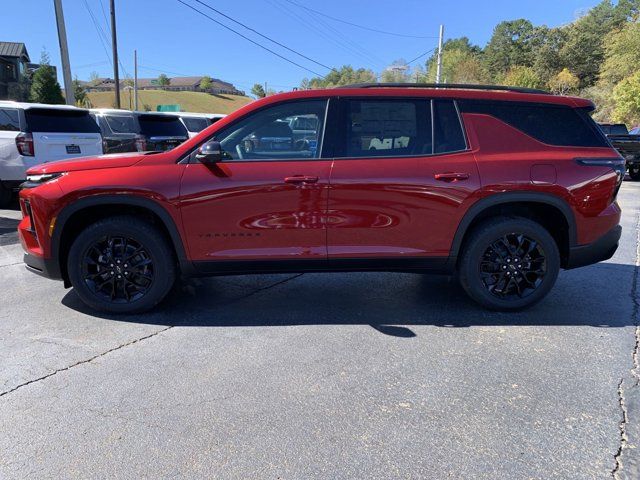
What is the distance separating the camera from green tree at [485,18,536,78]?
305 feet

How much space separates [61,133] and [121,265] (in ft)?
19.6

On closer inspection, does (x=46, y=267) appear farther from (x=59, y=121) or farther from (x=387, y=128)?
(x=59, y=121)

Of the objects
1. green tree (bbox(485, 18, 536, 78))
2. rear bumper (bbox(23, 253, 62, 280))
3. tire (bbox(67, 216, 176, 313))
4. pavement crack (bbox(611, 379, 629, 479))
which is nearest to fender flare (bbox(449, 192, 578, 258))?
pavement crack (bbox(611, 379, 629, 479))

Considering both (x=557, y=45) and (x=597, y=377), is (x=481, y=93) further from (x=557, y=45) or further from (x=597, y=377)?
(x=557, y=45)

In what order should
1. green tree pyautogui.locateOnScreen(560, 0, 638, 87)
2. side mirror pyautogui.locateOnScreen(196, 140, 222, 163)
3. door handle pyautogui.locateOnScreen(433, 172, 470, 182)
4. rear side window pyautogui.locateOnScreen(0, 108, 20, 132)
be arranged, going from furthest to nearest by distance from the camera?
1. green tree pyautogui.locateOnScreen(560, 0, 638, 87)
2. rear side window pyautogui.locateOnScreen(0, 108, 20, 132)
3. door handle pyautogui.locateOnScreen(433, 172, 470, 182)
4. side mirror pyautogui.locateOnScreen(196, 140, 222, 163)

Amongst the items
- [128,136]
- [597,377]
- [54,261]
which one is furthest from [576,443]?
[128,136]

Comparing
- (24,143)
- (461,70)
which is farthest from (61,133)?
(461,70)

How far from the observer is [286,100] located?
4.10 metres

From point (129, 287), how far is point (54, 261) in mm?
627

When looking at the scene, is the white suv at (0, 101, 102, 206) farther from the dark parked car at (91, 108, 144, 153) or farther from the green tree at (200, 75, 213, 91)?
the green tree at (200, 75, 213, 91)

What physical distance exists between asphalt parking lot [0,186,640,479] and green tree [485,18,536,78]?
98.2 m

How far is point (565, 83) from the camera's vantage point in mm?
71250

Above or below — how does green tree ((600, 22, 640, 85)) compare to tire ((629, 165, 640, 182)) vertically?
above

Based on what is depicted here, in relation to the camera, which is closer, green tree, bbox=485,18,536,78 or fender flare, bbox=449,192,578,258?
fender flare, bbox=449,192,578,258
